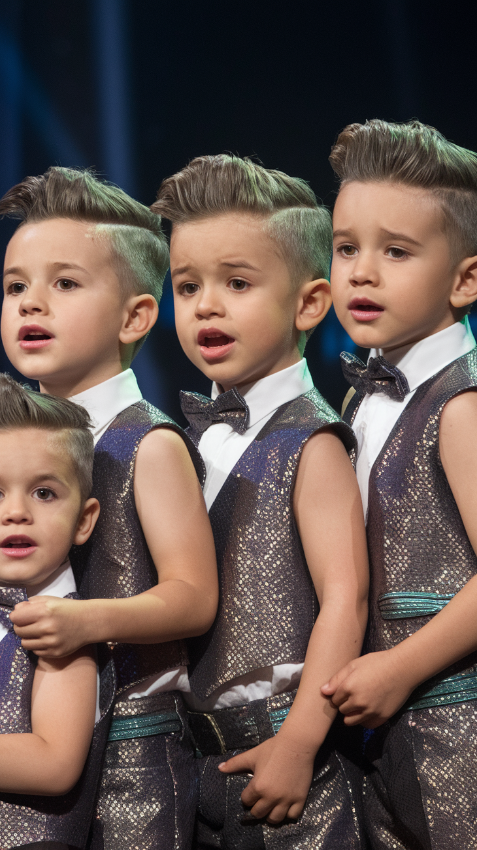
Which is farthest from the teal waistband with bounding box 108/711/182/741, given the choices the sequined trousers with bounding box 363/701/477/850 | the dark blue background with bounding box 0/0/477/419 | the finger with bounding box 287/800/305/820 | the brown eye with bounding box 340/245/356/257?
the dark blue background with bounding box 0/0/477/419

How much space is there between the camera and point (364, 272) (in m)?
1.46

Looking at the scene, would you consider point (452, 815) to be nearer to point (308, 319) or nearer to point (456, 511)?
point (456, 511)

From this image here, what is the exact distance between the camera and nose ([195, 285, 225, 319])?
1.54m

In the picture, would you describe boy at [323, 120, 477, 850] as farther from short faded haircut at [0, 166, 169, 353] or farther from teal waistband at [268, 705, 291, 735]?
short faded haircut at [0, 166, 169, 353]

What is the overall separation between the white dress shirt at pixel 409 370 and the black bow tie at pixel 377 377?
0.05ft

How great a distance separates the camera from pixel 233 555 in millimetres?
1477

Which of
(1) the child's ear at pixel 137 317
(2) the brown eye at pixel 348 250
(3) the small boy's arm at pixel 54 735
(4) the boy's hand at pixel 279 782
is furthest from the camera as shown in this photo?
(1) the child's ear at pixel 137 317

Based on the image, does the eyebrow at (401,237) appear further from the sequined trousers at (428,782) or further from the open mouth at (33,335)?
the sequined trousers at (428,782)

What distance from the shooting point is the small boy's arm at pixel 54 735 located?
120 centimetres

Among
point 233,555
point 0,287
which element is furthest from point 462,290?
point 0,287

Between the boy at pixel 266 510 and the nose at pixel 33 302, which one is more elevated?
the nose at pixel 33 302

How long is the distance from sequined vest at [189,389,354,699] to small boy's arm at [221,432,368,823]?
3 centimetres

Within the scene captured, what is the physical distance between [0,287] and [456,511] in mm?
1593

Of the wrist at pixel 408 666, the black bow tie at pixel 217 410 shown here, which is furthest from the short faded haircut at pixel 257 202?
the wrist at pixel 408 666
